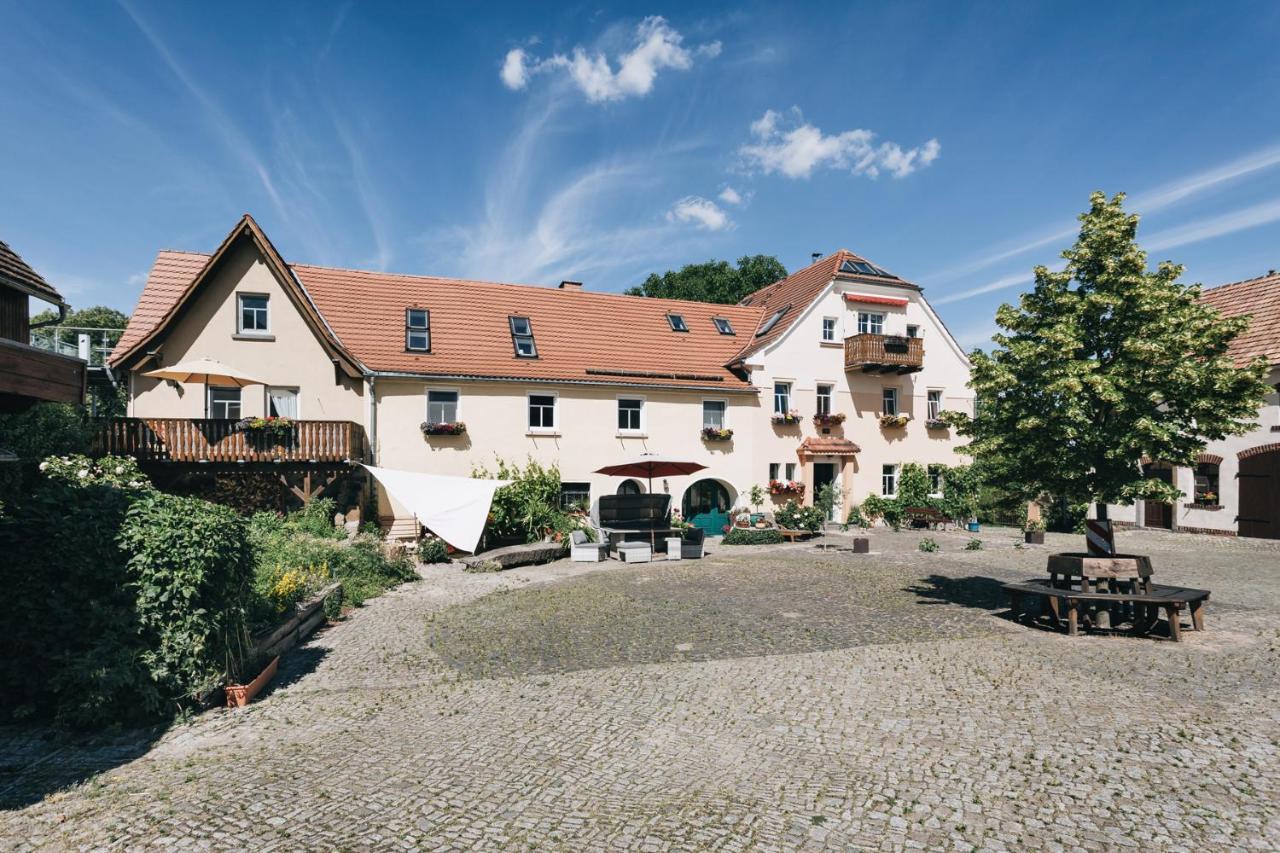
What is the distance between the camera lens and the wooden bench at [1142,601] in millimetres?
10242

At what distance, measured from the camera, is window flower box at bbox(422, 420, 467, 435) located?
21.5m

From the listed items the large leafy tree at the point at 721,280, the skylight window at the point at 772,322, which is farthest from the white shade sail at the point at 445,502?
the large leafy tree at the point at 721,280

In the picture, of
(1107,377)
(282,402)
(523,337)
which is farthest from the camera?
(523,337)

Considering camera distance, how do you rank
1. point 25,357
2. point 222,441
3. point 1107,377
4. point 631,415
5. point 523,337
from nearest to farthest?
point 25,357
point 1107,377
point 222,441
point 631,415
point 523,337

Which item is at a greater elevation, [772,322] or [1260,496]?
[772,322]

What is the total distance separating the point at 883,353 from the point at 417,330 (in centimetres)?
1757

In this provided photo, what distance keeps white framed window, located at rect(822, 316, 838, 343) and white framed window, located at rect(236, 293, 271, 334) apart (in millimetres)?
20061

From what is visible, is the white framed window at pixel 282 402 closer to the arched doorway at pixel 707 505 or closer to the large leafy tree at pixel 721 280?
the arched doorway at pixel 707 505

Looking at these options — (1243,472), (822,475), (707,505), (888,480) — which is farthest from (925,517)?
(1243,472)

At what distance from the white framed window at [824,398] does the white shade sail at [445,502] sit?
14711mm

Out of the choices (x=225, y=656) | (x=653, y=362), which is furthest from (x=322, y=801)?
(x=653, y=362)

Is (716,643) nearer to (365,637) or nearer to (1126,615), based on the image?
(365,637)

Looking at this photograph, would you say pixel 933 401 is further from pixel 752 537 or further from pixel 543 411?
pixel 543 411

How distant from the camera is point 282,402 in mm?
21312
